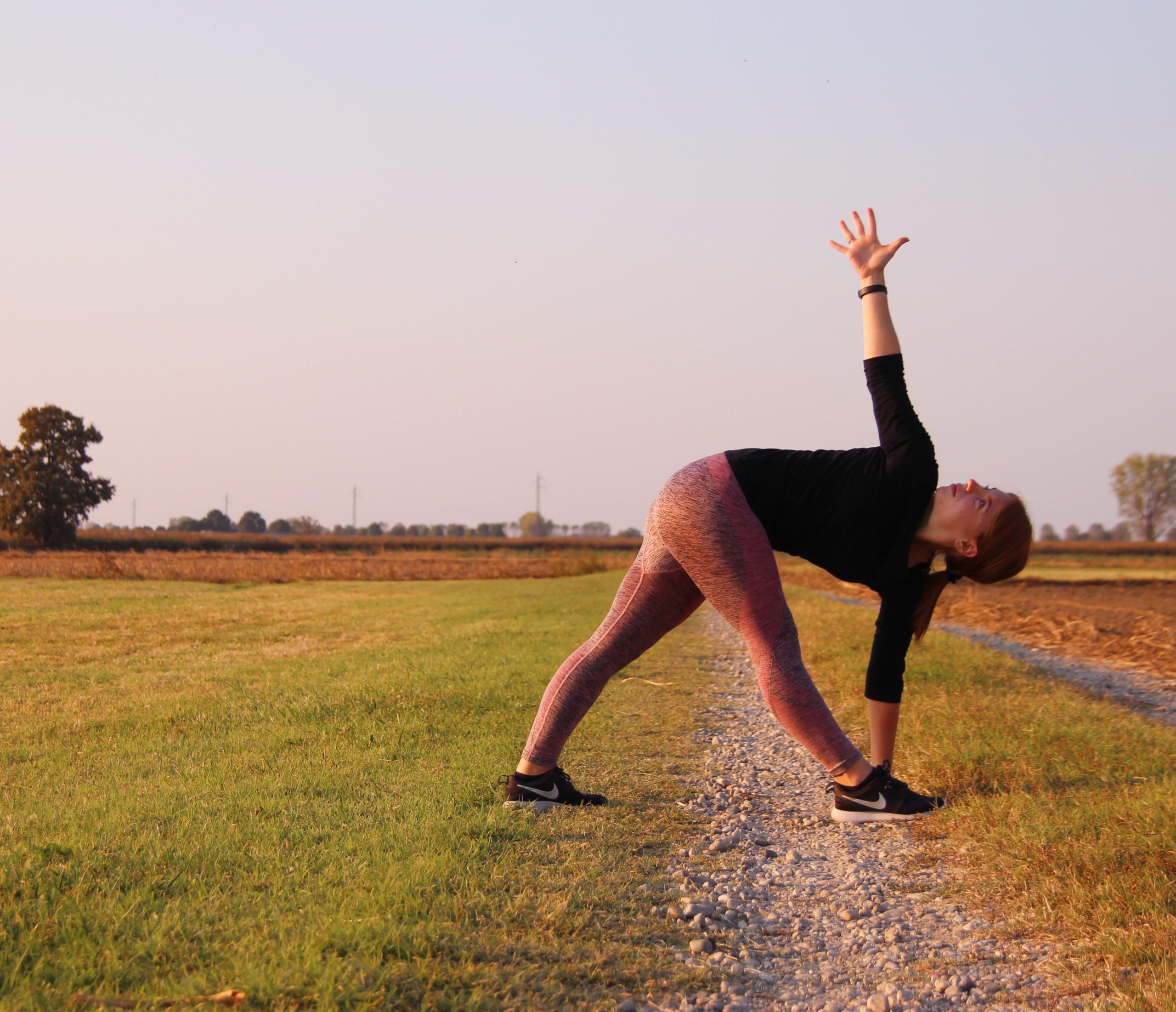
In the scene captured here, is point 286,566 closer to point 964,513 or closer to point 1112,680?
point 1112,680

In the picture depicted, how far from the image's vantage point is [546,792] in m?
3.71

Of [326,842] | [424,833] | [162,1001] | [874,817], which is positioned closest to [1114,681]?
[874,817]

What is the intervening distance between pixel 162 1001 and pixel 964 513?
2.92 meters

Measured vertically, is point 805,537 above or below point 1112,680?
above

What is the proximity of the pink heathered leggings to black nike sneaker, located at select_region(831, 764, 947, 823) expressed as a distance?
13cm

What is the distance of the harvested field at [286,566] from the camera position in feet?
102

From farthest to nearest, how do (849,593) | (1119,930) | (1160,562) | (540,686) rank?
(1160,562)
(849,593)
(540,686)
(1119,930)

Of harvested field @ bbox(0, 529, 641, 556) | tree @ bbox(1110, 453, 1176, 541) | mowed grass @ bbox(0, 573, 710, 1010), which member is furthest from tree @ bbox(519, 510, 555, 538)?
mowed grass @ bbox(0, 573, 710, 1010)

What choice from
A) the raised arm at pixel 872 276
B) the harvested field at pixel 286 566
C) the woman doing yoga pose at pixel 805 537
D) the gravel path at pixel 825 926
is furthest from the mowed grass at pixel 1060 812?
the harvested field at pixel 286 566

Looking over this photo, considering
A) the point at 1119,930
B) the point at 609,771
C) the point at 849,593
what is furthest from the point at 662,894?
the point at 849,593

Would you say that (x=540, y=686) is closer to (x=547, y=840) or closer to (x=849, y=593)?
(x=547, y=840)

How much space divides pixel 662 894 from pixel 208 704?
468 cm

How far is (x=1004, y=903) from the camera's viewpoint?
2893 mm

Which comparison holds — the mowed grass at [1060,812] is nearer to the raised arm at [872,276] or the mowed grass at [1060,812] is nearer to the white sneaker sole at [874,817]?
the white sneaker sole at [874,817]
